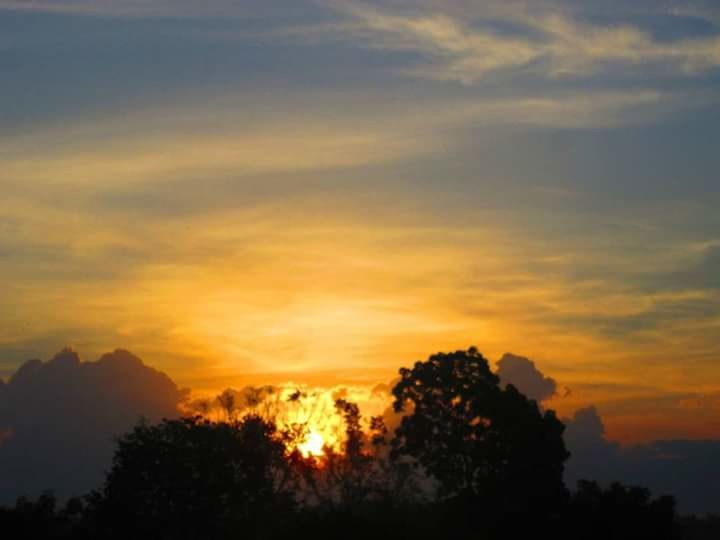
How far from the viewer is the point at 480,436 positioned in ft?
298

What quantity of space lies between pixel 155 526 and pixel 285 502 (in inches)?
639

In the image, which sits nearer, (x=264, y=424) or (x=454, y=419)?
(x=454, y=419)

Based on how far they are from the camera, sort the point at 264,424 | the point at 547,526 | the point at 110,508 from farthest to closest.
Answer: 1. the point at 264,424
2. the point at 110,508
3. the point at 547,526

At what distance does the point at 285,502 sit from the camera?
4067 inches

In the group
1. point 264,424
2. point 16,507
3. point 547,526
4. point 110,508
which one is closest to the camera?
point 547,526

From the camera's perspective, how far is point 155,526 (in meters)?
90.2

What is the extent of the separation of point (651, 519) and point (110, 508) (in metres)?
44.8

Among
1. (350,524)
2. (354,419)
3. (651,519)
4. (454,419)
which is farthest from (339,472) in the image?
(350,524)

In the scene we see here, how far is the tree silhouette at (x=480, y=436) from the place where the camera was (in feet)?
287

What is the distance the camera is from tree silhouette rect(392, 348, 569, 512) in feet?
287

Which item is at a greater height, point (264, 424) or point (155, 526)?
point (264, 424)

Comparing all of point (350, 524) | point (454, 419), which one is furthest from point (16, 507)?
point (350, 524)

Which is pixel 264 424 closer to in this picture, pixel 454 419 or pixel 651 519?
pixel 454 419

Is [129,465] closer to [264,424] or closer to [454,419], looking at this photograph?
[264,424]
